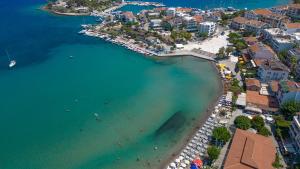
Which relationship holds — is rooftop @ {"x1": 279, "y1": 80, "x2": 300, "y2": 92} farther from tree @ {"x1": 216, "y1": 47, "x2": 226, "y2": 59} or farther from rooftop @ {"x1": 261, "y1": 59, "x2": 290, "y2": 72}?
tree @ {"x1": 216, "y1": 47, "x2": 226, "y2": 59}

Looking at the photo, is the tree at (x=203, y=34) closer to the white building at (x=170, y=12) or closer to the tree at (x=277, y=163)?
the white building at (x=170, y=12)

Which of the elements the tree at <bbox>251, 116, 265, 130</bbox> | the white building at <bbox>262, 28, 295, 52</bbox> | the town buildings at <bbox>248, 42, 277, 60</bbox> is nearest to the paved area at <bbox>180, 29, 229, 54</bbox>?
the town buildings at <bbox>248, 42, 277, 60</bbox>

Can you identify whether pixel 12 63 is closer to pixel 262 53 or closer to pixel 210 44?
pixel 210 44

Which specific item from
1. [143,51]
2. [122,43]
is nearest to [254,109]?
[143,51]

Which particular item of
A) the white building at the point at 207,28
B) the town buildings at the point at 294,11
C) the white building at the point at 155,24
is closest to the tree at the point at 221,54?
the white building at the point at 207,28

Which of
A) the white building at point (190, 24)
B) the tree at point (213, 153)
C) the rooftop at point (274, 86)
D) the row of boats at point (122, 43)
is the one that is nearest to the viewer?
the tree at point (213, 153)
